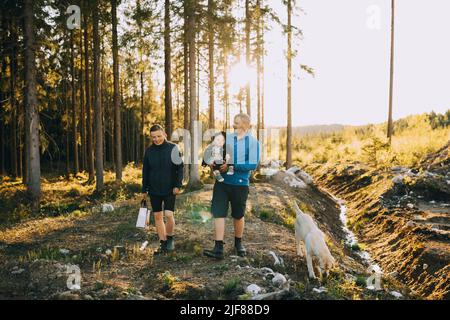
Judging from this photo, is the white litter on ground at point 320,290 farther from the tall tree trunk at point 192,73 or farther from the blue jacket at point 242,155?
the tall tree trunk at point 192,73

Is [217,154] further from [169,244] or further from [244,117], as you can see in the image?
[169,244]

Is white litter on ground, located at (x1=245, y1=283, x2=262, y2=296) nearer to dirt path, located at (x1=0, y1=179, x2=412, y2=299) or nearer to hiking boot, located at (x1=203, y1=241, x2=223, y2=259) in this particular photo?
dirt path, located at (x1=0, y1=179, x2=412, y2=299)

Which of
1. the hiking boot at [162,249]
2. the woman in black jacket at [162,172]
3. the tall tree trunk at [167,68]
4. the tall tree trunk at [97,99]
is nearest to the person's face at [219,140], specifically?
the woman in black jacket at [162,172]

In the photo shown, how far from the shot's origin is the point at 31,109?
1565 centimetres

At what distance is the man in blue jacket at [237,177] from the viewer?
6.82 m

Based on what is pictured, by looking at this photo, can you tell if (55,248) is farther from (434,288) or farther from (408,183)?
(408,183)

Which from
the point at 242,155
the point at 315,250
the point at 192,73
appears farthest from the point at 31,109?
the point at 315,250

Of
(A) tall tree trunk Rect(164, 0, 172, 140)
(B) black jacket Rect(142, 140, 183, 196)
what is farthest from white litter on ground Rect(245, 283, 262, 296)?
(A) tall tree trunk Rect(164, 0, 172, 140)

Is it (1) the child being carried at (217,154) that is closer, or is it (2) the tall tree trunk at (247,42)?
(1) the child being carried at (217,154)

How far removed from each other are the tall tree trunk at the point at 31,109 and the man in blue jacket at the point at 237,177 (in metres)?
10.7

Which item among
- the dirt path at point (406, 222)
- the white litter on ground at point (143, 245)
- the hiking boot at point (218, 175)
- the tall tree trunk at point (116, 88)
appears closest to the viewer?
the hiking boot at point (218, 175)

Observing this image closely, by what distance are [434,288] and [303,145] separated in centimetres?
3602

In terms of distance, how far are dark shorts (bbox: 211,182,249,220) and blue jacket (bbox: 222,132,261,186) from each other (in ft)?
0.46

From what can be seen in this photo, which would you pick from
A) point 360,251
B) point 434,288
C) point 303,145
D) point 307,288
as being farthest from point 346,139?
point 307,288
